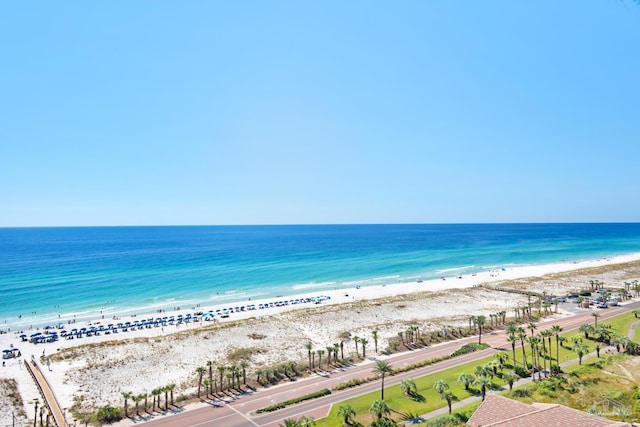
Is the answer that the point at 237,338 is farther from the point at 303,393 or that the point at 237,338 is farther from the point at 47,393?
the point at 47,393

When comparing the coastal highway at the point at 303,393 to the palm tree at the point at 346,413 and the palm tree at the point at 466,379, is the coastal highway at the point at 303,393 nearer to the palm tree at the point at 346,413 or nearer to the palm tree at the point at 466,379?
the palm tree at the point at 346,413

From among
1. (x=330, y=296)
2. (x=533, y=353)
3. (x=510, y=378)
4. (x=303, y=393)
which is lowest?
(x=303, y=393)

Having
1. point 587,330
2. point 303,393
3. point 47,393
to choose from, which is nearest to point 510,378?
point 303,393

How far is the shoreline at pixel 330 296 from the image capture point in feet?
237

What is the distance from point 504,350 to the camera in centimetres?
5147

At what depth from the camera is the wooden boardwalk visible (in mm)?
36000

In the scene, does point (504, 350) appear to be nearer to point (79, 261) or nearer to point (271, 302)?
point (271, 302)

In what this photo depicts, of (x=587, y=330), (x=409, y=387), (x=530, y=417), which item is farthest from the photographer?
(x=587, y=330)

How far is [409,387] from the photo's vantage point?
126ft

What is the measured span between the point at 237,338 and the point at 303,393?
921 inches

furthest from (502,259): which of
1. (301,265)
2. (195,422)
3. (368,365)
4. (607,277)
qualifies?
(195,422)

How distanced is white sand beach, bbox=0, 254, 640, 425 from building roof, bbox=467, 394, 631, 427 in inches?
1109

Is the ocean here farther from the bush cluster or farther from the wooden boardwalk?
the bush cluster

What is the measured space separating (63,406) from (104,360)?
1304cm
